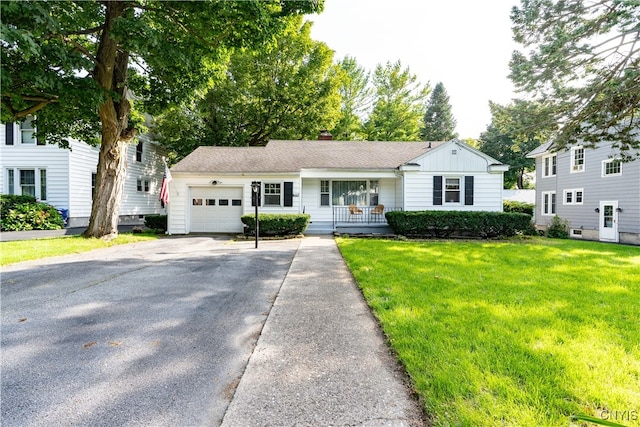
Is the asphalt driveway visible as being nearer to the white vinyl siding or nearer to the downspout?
the downspout

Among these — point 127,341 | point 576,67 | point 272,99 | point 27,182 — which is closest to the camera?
point 127,341

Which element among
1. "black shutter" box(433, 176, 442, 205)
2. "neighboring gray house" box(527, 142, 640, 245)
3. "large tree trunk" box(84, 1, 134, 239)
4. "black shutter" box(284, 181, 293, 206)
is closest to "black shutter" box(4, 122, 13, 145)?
"large tree trunk" box(84, 1, 134, 239)

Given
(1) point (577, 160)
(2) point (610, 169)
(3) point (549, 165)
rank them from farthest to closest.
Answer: (3) point (549, 165) < (1) point (577, 160) < (2) point (610, 169)

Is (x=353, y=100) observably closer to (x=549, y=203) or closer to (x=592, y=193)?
(x=549, y=203)

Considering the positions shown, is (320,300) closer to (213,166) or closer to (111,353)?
(111,353)

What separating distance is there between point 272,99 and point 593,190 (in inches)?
881

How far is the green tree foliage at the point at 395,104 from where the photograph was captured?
31.1 metres

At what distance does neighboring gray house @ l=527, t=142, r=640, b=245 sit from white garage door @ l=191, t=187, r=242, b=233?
53.3ft

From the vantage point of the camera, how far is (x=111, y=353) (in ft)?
9.78

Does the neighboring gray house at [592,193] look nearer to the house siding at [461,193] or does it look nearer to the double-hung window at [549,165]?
the double-hung window at [549,165]

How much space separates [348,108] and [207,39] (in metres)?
23.9

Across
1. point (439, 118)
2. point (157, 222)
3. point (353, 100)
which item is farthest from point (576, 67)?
point (439, 118)

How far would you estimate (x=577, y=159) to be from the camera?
18656 mm

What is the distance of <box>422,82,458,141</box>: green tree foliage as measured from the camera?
158 feet
